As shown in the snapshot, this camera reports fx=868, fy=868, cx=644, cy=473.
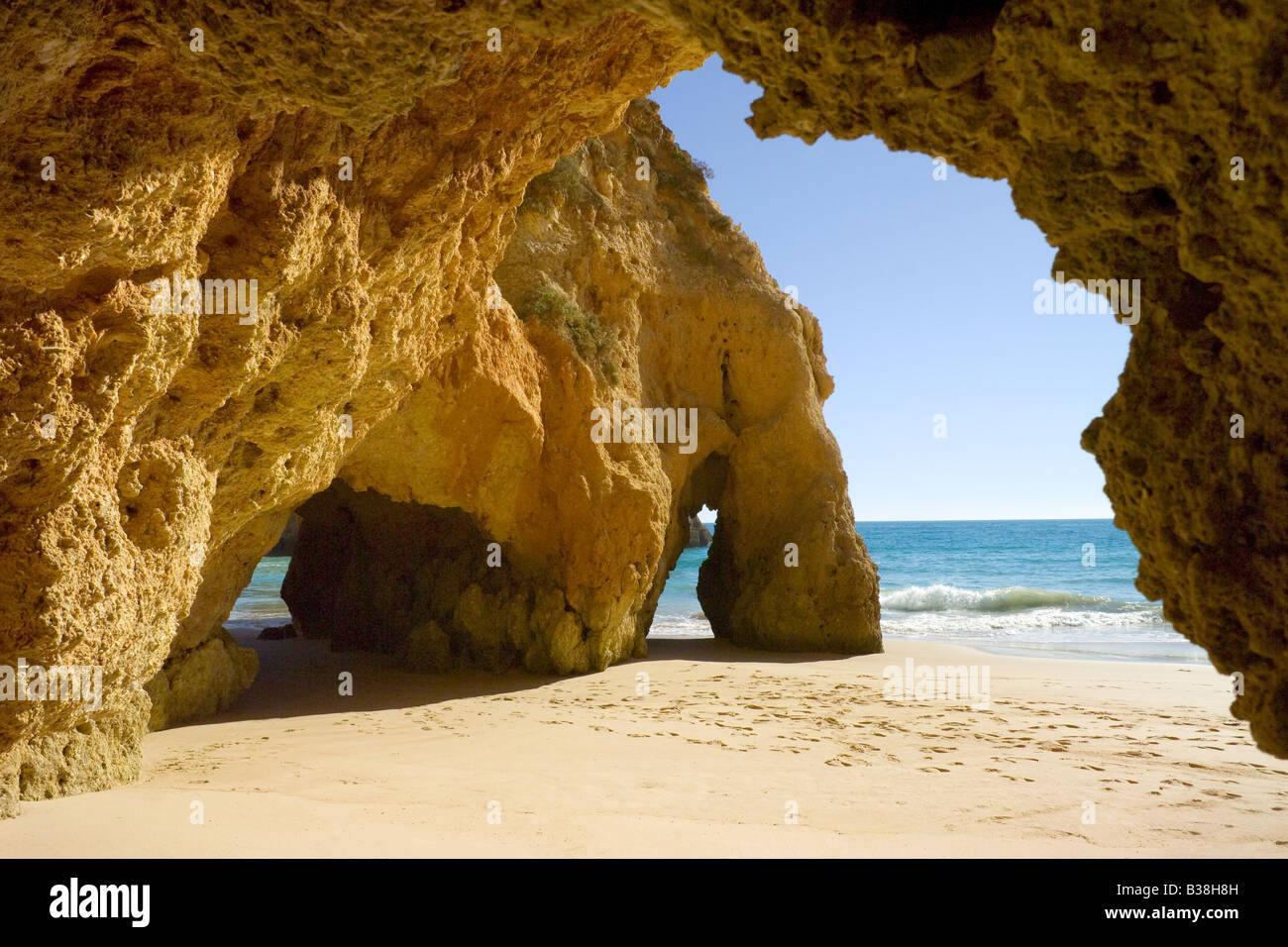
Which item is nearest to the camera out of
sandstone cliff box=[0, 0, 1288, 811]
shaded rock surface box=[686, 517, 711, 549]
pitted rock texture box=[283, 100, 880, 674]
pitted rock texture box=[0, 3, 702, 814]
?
sandstone cliff box=[0, 0, 1288, 811]

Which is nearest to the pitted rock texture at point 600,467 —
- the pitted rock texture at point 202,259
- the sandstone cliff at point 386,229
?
the sandstone cliff at point 386,229

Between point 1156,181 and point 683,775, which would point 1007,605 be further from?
point 1156,181

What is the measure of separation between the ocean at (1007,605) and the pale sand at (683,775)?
280 inches

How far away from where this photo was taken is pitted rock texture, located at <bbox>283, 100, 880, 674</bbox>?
9.23 m

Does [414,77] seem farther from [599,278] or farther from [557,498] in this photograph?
[599,278]

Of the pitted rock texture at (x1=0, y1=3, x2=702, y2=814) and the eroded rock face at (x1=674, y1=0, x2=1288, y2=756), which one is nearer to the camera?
the eroded rock face at (x1=674, y1=0, x2=1288, y2=756)

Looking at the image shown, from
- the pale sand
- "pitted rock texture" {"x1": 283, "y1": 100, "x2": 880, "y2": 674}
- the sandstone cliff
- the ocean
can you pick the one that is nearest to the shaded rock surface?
the ocean

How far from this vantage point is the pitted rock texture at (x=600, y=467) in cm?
923

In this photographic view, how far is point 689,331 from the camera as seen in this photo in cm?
1270

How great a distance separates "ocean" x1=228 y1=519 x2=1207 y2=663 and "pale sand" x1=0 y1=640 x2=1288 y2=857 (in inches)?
280

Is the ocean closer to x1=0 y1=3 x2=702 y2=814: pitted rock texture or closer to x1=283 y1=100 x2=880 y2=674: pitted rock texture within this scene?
x1=283 y1=100 x2=880 y2=674: pitted rock texture

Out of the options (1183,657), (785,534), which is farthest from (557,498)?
(1183,657)

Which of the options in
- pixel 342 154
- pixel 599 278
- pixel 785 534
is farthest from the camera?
pixel 785 534

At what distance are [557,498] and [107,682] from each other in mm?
5740
